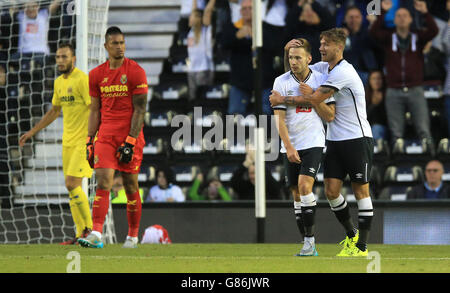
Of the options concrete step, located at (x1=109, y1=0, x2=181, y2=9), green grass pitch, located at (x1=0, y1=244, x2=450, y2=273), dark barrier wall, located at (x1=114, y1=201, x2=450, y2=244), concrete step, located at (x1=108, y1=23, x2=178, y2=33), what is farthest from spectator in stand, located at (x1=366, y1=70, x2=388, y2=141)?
concrete step, located at (x1=109, y1=0, x2=181, y2=9)

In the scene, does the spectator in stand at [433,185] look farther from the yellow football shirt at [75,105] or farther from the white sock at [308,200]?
the yellow football shirt at [75,105]

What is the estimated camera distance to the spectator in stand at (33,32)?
13781 millimetres

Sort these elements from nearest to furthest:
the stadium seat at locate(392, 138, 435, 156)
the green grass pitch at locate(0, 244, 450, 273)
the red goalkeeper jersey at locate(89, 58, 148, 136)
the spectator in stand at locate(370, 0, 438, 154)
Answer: the green grass pitch at locate(0, 244, 450, 273)
the red goalkeeper jersey at locate(89, 58, 148, 136)
the stadium seat at locate(392, 138, 435, 156)
the spectator in stand at locate(370, 0, 438, 154)

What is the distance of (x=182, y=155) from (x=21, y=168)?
2318 mm

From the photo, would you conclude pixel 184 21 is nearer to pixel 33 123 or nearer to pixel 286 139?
pixel 33 123

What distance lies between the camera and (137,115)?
8.30 metres

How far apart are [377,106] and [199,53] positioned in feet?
9.67

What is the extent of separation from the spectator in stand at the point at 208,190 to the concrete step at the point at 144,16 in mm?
4524

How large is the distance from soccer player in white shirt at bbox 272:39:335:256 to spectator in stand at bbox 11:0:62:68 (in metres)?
6.50

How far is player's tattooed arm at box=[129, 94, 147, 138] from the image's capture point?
827cm

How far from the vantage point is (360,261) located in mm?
7121

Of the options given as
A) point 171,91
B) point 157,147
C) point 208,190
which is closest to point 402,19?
point 171,91

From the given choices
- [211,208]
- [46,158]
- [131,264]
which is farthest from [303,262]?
[46,158]

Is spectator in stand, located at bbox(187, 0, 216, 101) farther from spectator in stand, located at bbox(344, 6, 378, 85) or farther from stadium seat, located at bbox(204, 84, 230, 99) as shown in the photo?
spectator in stand, located at bbox(344, 6, 378, 85)
